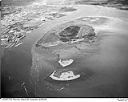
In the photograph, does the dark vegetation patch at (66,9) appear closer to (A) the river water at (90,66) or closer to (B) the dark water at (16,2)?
(A) the river water at (90,66)

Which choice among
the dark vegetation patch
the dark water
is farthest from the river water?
the dark water

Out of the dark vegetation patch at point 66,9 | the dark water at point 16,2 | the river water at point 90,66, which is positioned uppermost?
the dark water at point 16,2

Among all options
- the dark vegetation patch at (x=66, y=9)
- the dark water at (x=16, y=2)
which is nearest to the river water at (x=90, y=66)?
the dark vegetation patch at (x=66, y=9)

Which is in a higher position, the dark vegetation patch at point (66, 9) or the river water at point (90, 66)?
the dark vegetation patch at point (66, 9)

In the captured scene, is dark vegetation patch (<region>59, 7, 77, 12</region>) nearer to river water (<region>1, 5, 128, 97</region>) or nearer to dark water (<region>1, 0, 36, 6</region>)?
river water (<region>1, 5, 128, 97</region>)

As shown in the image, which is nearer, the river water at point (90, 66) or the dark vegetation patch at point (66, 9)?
the river water at point (90, 66)

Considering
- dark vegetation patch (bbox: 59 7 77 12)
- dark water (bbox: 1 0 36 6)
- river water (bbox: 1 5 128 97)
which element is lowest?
river water (bbox: 1 5 128 97)

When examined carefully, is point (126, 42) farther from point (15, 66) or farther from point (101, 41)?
point (15, 66)

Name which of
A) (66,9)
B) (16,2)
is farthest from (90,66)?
(16,2)

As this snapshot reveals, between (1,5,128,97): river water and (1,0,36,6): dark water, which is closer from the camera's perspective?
(1,5,128,97): river water
